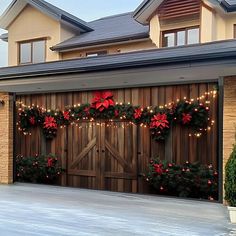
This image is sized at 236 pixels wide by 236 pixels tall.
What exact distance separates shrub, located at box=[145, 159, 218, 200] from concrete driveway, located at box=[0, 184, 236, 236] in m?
0.37

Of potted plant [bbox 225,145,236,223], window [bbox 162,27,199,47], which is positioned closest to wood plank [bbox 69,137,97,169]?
potted plant [bbox 225,145,236,223]

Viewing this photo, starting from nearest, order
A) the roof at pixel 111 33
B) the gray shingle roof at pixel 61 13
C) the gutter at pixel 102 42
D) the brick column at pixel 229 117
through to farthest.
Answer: the brick column at pixel 229 117, the gutter at pixel 102 42, the roof at pixel 111 33, the gray shingle roof at pixel 61 13

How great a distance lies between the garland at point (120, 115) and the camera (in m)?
7.13

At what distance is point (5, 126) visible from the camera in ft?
29.5

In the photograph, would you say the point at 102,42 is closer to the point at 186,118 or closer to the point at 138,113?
the point at 138,113

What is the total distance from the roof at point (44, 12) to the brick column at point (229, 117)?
29.6ft

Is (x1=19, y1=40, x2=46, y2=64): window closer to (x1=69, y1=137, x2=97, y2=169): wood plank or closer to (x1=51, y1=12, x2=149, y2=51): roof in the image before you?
(x1=51, y1=12, x2=149, y2=51): roof

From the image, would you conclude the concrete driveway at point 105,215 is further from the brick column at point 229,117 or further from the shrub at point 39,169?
the shrub at point 39,169

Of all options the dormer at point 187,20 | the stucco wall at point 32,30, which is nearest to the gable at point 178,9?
the dormer at point 187,20

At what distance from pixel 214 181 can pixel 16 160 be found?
5.29 m

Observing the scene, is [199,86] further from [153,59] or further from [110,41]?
[110,41]

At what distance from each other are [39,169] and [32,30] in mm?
7553

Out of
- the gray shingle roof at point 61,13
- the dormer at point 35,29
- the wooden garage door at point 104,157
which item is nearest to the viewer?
the wooden garage door at point 104,157

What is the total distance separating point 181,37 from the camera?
11312 mm
